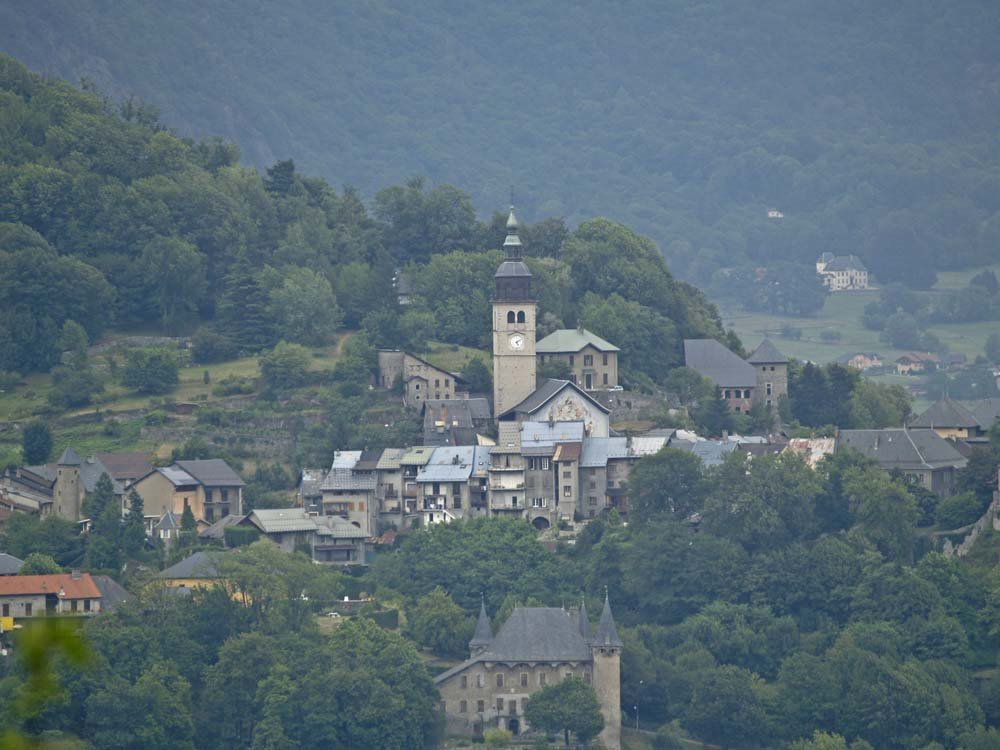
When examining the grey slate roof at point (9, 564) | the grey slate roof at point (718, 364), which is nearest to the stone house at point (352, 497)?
the grey slate roof at point (9, 564)

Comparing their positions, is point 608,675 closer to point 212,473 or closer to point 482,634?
point 482,634

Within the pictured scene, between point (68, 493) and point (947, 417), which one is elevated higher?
point (947, 417)

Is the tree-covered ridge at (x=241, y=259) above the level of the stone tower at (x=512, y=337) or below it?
above

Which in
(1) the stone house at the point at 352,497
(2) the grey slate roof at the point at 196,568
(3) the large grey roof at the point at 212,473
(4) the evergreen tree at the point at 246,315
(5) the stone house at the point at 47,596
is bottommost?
(5) the stone house at the point at 47,596

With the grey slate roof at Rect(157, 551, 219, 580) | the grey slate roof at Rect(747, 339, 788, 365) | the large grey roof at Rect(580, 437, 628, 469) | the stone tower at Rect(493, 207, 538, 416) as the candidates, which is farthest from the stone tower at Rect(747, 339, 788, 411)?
the grey slate roof at Rect(157, 551, 219, 580)

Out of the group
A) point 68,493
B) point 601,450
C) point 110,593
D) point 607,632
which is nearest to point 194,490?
point 68,493

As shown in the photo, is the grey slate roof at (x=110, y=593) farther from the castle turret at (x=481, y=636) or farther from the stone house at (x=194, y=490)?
the castle turret at (x=481, y=636)
